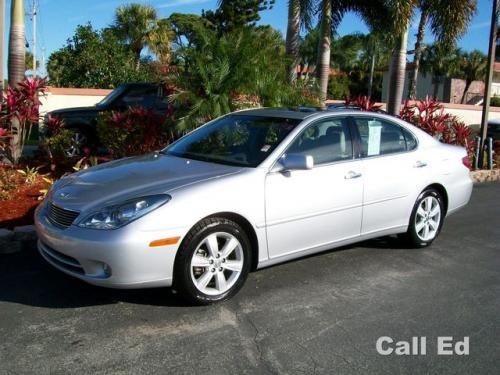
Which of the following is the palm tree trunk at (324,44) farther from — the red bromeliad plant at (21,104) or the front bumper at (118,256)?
the front bumper at (118,256)

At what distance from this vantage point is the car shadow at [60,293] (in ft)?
14.5

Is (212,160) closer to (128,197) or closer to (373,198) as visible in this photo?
(128,197)

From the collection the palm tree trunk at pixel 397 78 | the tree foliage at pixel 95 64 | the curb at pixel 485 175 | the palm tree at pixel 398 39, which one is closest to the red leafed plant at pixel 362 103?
the palm tree at pixel 398 39

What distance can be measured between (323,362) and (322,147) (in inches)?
85.7

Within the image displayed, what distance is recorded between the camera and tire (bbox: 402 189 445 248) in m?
6.00

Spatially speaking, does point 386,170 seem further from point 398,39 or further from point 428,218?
point 398,39

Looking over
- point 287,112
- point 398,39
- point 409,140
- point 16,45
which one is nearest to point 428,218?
point 409,140

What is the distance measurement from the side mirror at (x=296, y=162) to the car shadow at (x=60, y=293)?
1380mm

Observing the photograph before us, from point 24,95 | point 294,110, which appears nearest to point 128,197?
point 294,110

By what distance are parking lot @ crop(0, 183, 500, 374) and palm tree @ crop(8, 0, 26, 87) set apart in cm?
399

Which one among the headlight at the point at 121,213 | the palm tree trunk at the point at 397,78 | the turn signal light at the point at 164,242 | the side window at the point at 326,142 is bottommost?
the turn signal light at the point at 164,242

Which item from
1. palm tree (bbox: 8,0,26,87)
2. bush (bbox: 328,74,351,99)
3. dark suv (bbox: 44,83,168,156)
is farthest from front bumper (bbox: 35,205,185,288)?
bush (bbox: 328,74,351,99)

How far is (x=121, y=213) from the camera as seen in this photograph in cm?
405

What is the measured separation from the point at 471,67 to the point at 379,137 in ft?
160
